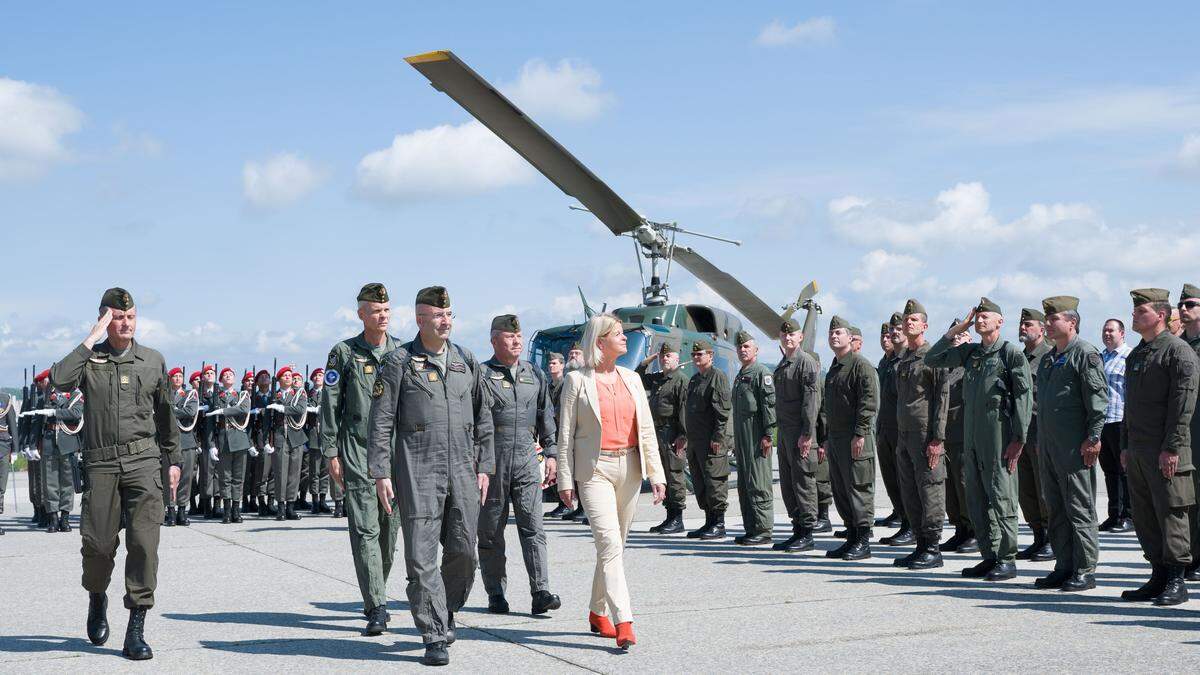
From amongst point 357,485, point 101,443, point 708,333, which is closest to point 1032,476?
point 357,485

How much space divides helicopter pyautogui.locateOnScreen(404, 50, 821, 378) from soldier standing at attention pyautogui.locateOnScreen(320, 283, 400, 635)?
500 centimetres

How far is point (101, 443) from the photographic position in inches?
237

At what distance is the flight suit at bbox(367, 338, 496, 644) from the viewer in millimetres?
5691

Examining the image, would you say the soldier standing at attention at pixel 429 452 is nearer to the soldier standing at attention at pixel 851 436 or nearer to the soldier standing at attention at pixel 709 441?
the soldier standing at attention at pixel 851 436

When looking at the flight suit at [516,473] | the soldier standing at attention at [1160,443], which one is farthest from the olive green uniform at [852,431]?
the flight suit at [516,473]

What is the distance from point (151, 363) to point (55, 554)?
206 inches

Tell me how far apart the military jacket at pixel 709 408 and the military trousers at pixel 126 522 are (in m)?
6.24

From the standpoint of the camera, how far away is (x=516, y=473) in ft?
23.6

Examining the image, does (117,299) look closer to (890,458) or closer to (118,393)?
(118,393)

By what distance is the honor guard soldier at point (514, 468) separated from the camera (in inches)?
276

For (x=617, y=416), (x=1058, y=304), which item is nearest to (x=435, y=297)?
(x=617, y=416)

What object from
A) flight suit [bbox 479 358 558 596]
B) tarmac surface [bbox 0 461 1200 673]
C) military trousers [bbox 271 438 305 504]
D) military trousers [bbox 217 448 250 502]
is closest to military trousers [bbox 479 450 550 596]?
flight suit [bbox 479 358 558 596]

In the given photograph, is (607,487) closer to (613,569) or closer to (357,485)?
(613,569)

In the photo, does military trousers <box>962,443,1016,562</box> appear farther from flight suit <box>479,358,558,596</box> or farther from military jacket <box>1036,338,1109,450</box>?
flight suit <box>479,358,558,596</box>
